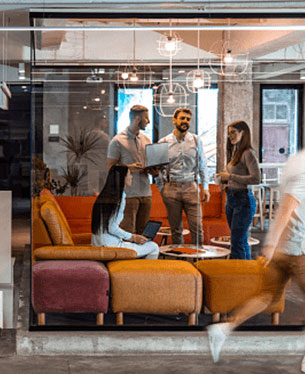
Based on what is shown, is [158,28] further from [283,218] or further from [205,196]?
[283,218]

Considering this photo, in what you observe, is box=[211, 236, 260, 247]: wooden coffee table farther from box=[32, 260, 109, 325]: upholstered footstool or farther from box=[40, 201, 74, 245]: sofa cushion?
box=[40, 201, 74, 245]: sofa cushion

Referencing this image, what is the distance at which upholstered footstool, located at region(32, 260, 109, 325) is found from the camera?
16.0 feet

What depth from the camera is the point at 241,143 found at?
4879 mm

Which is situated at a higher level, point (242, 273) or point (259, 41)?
point (259, 41)

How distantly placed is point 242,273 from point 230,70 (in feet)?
5.22

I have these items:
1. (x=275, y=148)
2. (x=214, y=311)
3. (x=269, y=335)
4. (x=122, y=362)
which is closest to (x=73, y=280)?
(x=122, y=362)

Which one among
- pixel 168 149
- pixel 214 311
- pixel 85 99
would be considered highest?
pixel 85 99

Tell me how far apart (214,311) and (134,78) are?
1.93 meters

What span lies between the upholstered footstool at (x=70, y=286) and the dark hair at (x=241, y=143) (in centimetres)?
133

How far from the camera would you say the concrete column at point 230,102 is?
482 cm

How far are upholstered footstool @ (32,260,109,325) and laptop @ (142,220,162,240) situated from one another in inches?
16.8

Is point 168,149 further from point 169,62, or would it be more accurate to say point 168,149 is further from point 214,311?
point 214,311

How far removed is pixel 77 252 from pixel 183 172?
105 centimetres

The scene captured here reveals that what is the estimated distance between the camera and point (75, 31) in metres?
4.82
